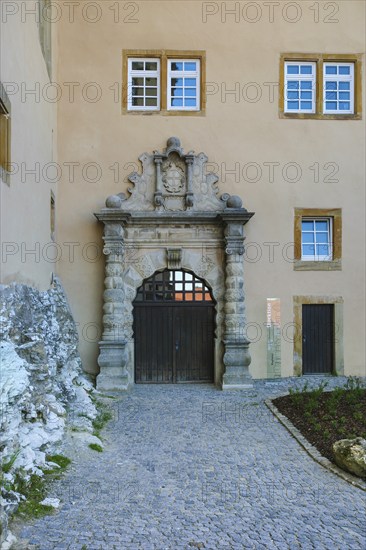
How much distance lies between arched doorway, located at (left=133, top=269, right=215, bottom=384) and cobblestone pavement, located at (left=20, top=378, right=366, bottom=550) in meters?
2.93

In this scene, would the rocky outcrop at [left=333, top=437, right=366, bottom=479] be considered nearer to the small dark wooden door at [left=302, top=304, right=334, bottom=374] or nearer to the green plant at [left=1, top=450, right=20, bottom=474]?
the green plant at [left=1, top=450, right=20, bottom=474]

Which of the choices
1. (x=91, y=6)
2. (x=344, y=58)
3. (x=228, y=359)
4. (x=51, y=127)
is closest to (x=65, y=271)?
(x=51, y=127)

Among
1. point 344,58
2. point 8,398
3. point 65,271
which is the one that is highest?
point 344,58

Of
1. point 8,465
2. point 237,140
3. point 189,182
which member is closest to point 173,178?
point 189,182

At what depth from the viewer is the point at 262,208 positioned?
10.8 metres

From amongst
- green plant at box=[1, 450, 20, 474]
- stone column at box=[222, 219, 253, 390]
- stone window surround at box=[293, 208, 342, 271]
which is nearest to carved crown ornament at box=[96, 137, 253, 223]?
stone column at box=[222, 219, 253, 390]

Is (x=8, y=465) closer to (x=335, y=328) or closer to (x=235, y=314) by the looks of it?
(x=235, y=314)

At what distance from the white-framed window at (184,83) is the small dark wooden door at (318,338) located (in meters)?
5.01

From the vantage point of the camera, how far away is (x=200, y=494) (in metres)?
4.89

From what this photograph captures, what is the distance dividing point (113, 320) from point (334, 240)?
499cm

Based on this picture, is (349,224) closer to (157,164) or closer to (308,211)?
(308,211)

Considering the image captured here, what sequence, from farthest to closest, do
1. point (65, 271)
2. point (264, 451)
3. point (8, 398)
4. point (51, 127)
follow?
point (65, 271), point (51, 127), point (264, 451), point (8, 398)

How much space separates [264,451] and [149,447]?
55.5 inches

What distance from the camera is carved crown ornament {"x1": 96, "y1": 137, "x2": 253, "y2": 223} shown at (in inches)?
408
